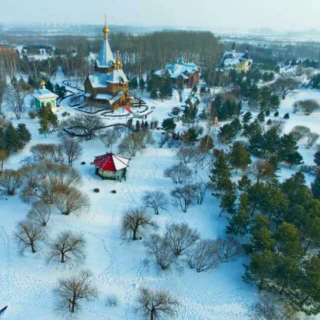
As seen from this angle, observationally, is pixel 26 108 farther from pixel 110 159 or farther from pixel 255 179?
pixel 255 179

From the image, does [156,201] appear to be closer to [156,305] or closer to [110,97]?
[156,305]

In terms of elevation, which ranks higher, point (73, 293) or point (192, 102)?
point (192, 102)

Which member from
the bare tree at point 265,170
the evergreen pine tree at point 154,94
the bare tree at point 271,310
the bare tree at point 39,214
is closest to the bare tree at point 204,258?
the bare tree at point 271,310

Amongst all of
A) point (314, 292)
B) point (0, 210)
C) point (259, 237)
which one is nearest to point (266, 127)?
point (259, 237)

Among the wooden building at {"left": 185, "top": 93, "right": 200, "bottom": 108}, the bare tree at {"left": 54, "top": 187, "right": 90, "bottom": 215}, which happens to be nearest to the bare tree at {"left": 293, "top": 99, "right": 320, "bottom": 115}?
the wooden building at {"left": 185, "top": 93, "right": 200, "bottom": 108}

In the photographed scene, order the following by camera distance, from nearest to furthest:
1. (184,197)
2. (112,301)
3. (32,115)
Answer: (112,301) < (184,197) < (32,115)

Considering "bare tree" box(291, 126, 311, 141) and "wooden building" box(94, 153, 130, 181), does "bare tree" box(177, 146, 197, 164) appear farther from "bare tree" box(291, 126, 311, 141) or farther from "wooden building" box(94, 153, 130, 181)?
"bare tree" box(291, 126, 311, 141)

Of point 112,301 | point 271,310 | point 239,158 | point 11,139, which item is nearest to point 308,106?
point 239,158
